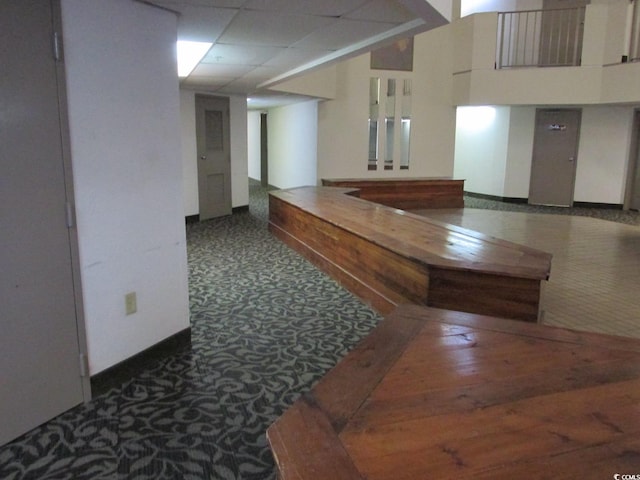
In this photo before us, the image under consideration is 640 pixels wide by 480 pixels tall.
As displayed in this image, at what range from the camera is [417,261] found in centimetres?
323

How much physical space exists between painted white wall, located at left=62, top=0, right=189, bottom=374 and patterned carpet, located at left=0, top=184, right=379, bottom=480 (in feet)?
0.98

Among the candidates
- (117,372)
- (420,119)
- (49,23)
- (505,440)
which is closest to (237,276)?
(117,372)

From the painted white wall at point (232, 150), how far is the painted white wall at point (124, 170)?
4.57m

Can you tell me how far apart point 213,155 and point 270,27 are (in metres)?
4.83

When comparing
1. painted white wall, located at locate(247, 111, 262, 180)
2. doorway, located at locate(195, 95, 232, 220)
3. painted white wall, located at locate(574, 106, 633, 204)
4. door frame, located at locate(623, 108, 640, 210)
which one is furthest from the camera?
painted white wall, located at locate(247, 111, 262, 180)

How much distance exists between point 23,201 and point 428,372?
1.87m

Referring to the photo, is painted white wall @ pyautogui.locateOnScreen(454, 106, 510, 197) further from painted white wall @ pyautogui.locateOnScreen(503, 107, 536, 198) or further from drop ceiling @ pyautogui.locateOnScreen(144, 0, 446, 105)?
drop ceiling @ pyautogui.locateOnScreen(144, 0, 446, 105)

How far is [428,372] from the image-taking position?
5.65ft

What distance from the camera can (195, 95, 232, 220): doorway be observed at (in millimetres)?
7641

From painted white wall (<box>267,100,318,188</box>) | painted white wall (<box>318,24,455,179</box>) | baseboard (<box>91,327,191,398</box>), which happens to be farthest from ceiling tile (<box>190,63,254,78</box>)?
painted white wall (<box>267,100,318,188</box>)

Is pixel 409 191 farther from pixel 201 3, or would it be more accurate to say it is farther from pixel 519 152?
pixel 201 3

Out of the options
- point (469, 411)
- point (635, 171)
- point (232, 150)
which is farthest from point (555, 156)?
point (469, 411)

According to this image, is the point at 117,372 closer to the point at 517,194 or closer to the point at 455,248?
the point at 455,248

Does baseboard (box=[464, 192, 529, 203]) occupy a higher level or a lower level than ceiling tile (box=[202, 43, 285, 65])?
lower
